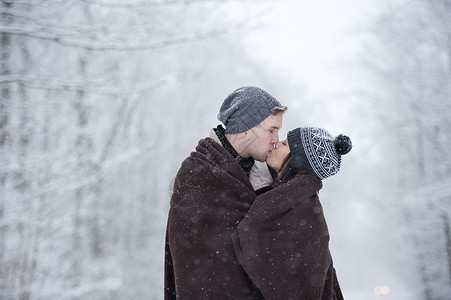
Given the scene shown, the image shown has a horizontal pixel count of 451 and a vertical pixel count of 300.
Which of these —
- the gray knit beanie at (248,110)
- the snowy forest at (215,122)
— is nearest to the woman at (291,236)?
the gray knit beanie at (248,110)

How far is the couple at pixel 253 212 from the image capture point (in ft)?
4.34

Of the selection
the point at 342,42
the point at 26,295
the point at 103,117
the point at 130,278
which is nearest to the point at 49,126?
the point at 103,117

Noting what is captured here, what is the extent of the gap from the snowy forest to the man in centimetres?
253

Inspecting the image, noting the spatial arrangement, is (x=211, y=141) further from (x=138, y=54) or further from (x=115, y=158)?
(x=138, y=54)

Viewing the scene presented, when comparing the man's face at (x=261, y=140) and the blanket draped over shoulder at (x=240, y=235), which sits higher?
the man's face at (x=261, y=140)

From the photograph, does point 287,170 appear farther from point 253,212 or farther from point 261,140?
point 253,212

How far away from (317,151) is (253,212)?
0.36 meters

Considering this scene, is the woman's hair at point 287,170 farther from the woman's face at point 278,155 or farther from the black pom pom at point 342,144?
the black pom pom at point 342,144

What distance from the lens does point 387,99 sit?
657cm

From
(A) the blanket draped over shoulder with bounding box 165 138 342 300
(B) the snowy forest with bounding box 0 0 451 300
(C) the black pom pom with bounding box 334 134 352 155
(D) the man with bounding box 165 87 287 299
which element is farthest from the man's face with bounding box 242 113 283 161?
(B) the snowy forest with bounding box 0 0 451 300

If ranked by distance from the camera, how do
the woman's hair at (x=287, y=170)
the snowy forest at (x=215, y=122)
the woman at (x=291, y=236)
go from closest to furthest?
the woman at (x=291, y=236), the woman's hair at (x=287, y=170), the snowy forest at (x=215, y=122)

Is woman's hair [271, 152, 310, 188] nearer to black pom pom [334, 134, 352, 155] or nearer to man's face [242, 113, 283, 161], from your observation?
man's face [242, 113, 283, 161]

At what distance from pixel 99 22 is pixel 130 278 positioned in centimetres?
418

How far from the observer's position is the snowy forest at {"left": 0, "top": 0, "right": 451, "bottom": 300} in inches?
169
